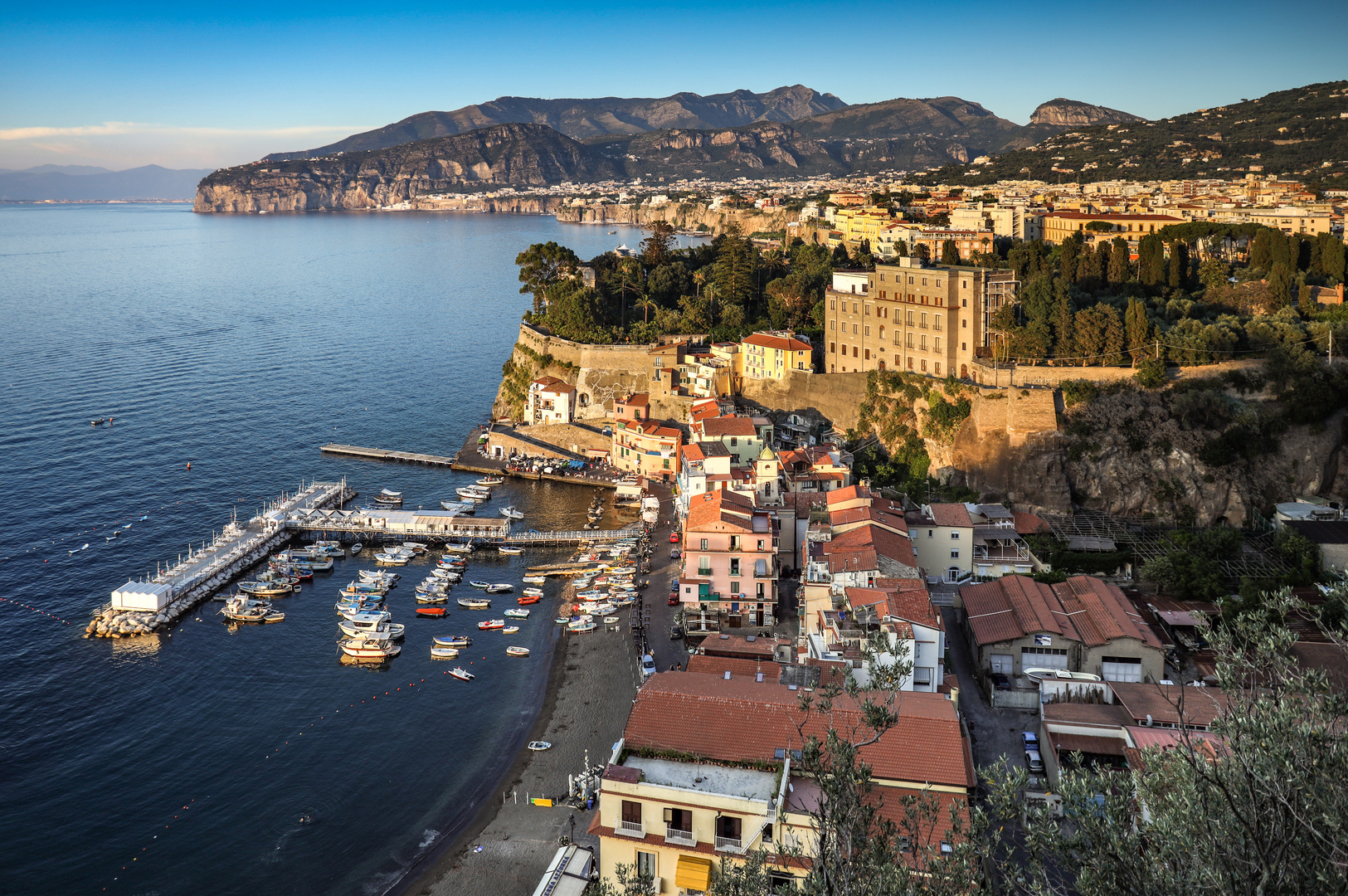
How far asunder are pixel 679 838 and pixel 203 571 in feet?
70.1

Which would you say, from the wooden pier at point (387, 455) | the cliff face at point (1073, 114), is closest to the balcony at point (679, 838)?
the wooden pier at point (387, 455)

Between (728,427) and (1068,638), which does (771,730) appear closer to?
(1068,638)

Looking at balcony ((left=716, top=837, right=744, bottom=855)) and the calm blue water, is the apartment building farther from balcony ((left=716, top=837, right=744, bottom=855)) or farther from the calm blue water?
balcony ((left=716, top=837, right=744, bottom=855))

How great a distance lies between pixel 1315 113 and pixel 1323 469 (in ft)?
201

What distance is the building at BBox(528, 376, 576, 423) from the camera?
42219mm

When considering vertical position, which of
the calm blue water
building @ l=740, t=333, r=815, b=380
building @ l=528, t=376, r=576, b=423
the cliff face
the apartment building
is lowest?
the calm blue water

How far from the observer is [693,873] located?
12930mm

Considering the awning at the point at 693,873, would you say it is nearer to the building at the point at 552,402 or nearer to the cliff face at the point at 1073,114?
the building at the point at 552,402

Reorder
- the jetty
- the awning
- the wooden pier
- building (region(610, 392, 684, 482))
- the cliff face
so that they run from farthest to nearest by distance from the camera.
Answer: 1. the cliff face
2. the wooden pier
3. building (region(610, 392, 684, 482))
4. the jetty
5. the awning

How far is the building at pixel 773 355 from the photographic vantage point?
38.2 m

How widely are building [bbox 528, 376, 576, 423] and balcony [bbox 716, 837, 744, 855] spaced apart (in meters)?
29.6

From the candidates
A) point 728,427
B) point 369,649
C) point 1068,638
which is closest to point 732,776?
point 1068,638

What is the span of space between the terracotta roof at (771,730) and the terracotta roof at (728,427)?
1736 centimetres

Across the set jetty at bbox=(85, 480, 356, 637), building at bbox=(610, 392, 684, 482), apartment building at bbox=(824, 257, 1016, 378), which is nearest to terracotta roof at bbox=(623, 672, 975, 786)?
jetty at bbox=(85, 480, 356, 637)
